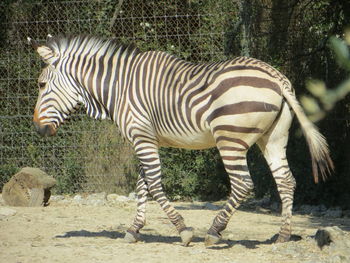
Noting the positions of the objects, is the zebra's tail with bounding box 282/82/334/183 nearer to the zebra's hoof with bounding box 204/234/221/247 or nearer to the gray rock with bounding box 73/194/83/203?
the zebra's hoof with bounding box 204/234/221/247

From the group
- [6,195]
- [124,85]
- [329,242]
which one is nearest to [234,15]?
[124,85]

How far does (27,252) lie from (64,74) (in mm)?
2005

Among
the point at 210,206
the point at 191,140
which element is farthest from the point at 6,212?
the point at 191,140

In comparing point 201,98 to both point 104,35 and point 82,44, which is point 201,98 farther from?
point 104,35

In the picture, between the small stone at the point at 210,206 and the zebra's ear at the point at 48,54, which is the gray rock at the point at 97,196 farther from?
the zebra's ear at the point at 48,54

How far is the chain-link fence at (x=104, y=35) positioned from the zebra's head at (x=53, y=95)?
333 centimetres

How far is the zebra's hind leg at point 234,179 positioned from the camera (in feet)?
16.9

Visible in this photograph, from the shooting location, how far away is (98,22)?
9.80m

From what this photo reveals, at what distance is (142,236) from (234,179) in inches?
59.7

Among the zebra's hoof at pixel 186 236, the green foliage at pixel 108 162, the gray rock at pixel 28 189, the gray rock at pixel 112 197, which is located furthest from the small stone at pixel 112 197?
the zebra's hoof at pixel 186 236

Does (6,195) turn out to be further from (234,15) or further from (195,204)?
(234,15)

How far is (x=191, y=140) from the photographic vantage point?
557 cm

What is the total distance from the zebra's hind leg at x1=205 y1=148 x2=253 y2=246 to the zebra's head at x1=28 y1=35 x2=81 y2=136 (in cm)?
193

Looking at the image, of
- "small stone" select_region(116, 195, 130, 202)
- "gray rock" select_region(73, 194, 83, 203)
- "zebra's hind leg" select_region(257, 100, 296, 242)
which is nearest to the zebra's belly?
"zebra's hind leg" select_region(257, 100, 296, 242)
